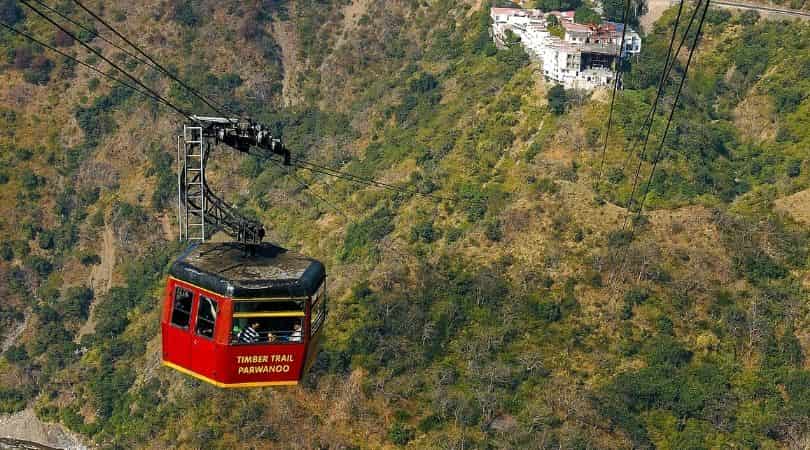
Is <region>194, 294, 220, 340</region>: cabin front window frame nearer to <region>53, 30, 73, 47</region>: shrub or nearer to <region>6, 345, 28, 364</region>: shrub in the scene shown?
<region>6, 345, 28, 364</region>: shrub

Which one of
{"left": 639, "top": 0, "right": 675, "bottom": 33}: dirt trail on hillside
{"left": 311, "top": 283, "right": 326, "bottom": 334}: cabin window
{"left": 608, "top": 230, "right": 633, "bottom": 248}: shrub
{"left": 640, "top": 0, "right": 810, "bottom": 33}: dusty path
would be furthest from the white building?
{"left": 311, "top": 283, "right": 326, "bottom": 334}: cabin window

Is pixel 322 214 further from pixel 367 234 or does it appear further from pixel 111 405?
pixel 111 405

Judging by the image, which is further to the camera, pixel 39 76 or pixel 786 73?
pixel 39 76

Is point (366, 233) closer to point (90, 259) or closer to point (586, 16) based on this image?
point (90, 259)

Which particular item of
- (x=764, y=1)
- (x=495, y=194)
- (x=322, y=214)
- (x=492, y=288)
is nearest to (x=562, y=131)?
(x=495, y=194)

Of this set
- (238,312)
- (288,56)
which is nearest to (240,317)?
(238,312)

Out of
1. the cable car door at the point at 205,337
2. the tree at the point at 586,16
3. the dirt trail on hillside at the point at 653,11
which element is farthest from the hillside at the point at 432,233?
the cable car door at the point at 205,337

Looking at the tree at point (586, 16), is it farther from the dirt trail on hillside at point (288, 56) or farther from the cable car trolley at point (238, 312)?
the cable car trolley at point (238, 312)
